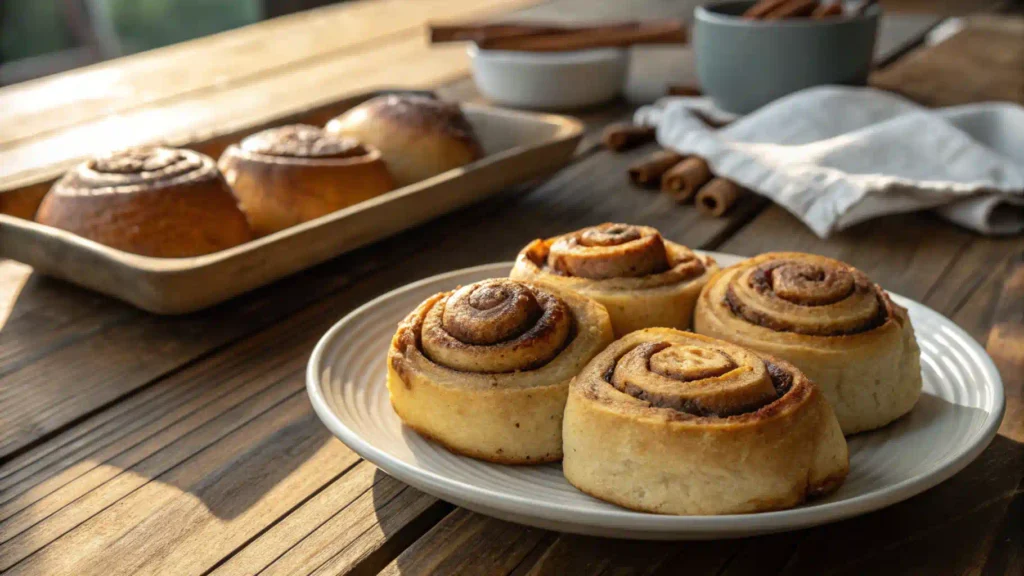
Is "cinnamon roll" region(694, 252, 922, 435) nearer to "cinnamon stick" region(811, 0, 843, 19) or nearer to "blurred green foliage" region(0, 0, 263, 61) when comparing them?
"cinnamon stick" region(811, 0, 843, 19)

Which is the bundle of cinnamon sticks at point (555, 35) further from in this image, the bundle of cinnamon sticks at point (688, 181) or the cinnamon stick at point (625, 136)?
the bundle of cinnamon sticks at point (688, 181)

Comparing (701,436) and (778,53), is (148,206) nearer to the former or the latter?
(701,436)

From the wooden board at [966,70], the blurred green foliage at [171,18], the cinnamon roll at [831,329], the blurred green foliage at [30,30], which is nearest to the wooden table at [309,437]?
the cinnamon roll at [831,329]

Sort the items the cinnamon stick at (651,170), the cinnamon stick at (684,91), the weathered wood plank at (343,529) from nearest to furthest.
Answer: the weathered wood plank at (343,529), the cinnamon stick at (651,170), the cinnamon stick at (684,91)

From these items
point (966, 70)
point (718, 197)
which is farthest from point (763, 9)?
point (966, 70)

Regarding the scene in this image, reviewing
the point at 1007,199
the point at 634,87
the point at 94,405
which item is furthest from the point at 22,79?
the point at 1007,199

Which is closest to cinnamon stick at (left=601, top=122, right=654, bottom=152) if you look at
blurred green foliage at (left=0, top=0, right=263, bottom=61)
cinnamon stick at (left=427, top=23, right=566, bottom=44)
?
cinnamon stick at (left=427, top=23, right=566, bottom=44)
